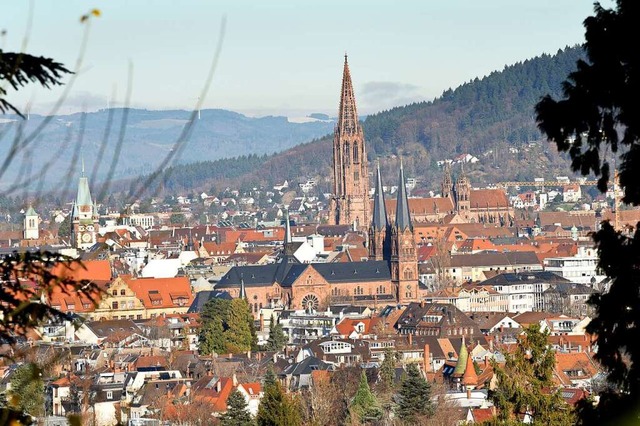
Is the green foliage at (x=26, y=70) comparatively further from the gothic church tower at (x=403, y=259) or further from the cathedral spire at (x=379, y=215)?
the cathedral spire at (x=379, y=215)

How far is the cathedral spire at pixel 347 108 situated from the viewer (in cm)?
14750

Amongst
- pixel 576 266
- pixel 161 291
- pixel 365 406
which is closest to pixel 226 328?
pixel 161 291

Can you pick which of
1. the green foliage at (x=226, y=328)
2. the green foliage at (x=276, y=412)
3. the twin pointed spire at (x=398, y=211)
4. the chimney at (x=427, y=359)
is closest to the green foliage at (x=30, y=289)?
the green foliage at (x=276, y=412)

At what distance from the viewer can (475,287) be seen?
10406cm

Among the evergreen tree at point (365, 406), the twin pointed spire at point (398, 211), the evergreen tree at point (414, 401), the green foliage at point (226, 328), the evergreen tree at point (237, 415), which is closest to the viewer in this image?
the evergreen tree at point (237, 415)

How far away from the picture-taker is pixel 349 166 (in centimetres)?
15138

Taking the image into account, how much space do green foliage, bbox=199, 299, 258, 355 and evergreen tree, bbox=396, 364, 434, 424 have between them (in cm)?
2355

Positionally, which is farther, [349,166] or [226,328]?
[349,166]

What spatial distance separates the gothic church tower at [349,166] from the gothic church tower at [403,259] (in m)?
46.7

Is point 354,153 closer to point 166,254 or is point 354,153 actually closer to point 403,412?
point 166,254

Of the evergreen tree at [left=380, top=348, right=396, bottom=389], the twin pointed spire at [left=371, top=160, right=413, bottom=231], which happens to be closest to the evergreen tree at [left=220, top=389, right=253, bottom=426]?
the evergreen tree at [left=380, top=348, right=396, bottom=389]

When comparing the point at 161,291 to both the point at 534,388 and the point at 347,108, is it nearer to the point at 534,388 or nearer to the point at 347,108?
the point at 347,108

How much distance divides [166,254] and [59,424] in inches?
3815

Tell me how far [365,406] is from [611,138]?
39.2m
